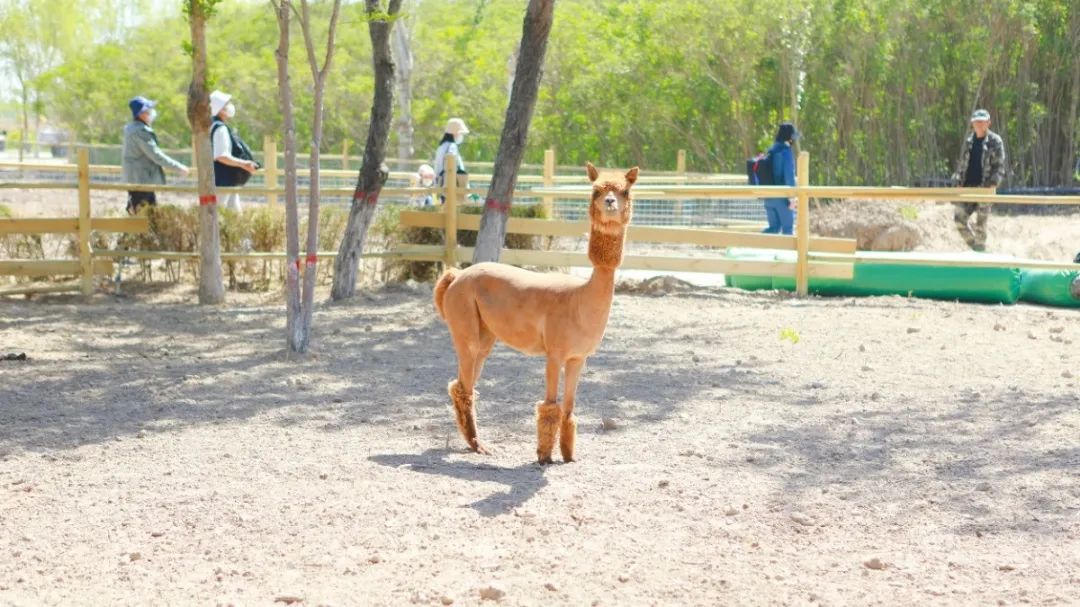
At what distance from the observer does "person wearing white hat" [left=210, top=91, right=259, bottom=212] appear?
45.5 feet

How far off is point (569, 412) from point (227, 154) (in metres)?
8.31

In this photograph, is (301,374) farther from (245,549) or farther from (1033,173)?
(1033,173)

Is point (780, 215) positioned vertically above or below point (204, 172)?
below

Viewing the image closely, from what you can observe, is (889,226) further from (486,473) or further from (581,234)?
(486,473)

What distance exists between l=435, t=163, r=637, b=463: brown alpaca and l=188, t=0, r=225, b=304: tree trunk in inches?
224

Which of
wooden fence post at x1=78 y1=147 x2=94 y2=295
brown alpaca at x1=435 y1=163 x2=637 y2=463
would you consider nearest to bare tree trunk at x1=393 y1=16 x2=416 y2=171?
wooden fence post at x1=78 y1=147 x2=94 y2=295

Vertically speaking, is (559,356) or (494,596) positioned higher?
(559,356)

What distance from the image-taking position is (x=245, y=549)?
5250 millimetres

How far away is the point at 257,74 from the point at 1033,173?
2576 centimetres

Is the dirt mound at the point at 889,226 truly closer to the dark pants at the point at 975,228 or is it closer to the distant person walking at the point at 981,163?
the dark pants at the point at 975,228

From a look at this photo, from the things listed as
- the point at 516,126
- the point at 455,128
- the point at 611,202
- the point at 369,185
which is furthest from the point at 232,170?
the point at 611,202

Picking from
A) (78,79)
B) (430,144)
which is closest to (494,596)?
(430,144)

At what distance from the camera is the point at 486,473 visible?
6.41 m

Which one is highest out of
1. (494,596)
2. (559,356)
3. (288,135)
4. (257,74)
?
(257,74)
